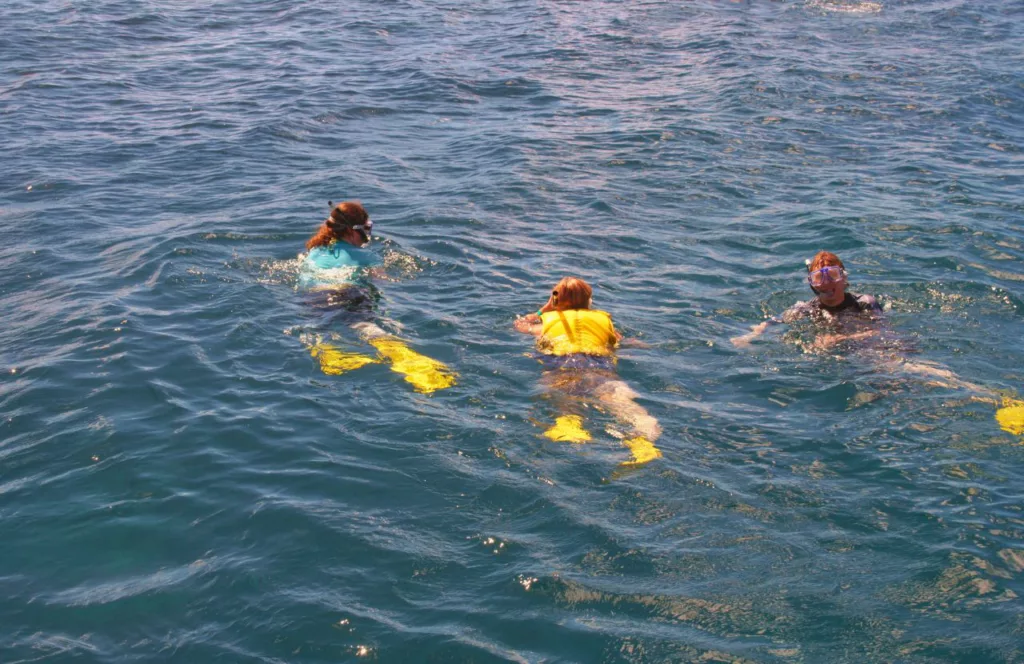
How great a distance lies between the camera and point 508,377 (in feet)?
28.0

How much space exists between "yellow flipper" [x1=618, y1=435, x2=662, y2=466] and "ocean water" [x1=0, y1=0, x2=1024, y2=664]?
9cm

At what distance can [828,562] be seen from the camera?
5.95m

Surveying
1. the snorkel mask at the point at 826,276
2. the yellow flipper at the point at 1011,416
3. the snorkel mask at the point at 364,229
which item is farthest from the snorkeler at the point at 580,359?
the yellow flipper at the point at 1011,416

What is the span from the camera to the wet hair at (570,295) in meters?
8.88

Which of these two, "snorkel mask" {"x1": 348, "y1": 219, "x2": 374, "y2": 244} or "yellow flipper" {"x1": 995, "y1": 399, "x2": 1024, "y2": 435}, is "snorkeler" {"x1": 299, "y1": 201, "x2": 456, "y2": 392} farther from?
"yellow flipper" {"x1": 995, "y1": 399, "x2": 1024, "y2": 435}

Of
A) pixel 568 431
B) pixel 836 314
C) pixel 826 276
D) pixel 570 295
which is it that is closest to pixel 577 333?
pixel 570 295

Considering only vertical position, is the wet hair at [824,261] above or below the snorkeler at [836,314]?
above

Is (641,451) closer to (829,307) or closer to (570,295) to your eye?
(570,295)

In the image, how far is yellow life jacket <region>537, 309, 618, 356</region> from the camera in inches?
338

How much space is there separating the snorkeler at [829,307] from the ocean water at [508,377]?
10.2 inches

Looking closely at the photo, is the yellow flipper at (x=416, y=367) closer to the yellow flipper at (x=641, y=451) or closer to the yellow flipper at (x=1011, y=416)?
the yellow flipper at (x=641, y=451)

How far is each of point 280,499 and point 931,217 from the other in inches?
362

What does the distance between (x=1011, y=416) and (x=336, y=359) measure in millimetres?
5633

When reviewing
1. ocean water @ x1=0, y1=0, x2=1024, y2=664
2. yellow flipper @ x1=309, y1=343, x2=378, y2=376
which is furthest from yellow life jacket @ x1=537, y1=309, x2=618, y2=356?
yellow flipper @ x1=309, y1=343, x2=378, y2=376
